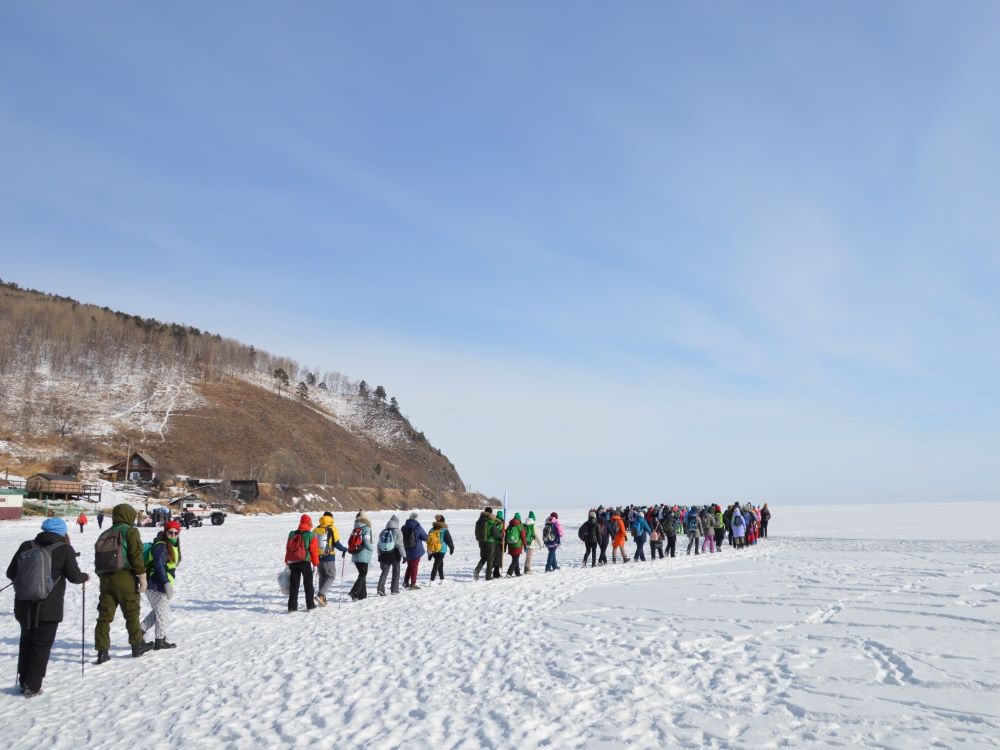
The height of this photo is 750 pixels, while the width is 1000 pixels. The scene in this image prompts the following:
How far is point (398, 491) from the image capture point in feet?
364

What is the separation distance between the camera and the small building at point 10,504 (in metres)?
49.1

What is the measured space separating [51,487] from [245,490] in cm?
2190

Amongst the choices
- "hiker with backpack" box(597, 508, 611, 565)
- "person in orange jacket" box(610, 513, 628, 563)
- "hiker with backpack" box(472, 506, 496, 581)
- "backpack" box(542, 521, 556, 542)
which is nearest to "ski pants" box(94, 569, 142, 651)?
"hiker with backpack" box(472, 506, 496, 581)

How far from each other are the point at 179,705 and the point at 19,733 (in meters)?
1.31

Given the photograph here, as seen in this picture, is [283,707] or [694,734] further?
[283,707]

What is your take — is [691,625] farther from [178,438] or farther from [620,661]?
Result: [178,438]

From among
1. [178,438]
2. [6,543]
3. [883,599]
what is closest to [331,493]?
[178,438]

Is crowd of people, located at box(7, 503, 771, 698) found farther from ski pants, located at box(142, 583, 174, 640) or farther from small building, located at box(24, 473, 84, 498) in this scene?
small building, located at box(24, 473, 84, 498)

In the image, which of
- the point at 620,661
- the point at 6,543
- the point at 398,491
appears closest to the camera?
the point at 620,661

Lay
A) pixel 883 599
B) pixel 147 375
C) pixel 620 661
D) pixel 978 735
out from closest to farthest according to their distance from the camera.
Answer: pixel 978 735
pixel 620 661
pixel 883 599
pixel 147 375

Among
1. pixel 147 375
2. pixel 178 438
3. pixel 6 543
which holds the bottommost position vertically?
pixel 6 543

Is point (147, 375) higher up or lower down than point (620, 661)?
higher up

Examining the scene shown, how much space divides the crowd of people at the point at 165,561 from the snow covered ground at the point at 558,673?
453 millimetres

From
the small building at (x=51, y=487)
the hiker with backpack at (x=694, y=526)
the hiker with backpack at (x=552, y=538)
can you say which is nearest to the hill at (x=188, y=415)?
the small building at (x=51, y=487)
